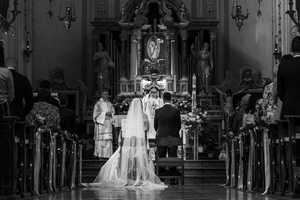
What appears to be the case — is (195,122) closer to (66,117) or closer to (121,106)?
(121,106)

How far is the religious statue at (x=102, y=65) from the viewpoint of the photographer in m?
24.5

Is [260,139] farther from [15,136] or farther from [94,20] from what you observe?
[94,20]

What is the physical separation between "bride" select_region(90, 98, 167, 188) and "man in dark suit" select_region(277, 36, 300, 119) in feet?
16.3

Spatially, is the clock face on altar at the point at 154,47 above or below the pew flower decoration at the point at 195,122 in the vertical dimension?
above

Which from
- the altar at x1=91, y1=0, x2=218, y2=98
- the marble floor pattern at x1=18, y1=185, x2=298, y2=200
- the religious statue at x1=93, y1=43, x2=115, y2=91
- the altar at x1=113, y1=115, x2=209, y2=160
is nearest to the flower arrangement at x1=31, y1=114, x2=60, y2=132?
the marble floor pattern at x1=18, y1=185, x2=298, y2=200

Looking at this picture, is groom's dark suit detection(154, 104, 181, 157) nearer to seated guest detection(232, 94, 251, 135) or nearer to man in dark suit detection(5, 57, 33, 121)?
seated guest detection(232, 94, 251, 135)

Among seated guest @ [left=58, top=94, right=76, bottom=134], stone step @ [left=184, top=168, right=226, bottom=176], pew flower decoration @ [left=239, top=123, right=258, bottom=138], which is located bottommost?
stone step @ [left=184, top=168, right=226, bottom=176]

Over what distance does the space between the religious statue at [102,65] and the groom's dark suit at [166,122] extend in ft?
26.6

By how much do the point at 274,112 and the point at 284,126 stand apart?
3.25 ft

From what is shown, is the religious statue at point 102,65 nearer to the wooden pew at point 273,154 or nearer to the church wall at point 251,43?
the church wall at point 251,43

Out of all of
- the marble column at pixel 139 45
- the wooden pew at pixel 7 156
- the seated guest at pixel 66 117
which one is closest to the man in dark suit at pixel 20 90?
the wooden pew at pixel 7 156

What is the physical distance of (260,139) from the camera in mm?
12039

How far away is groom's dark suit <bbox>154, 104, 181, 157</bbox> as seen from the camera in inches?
648

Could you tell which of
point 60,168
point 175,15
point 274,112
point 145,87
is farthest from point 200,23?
point 274,112
